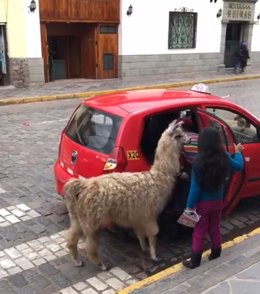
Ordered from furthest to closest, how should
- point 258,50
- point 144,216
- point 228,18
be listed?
point 258,50 < point 228,18 < point 144,216

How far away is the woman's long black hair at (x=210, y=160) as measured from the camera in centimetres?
413

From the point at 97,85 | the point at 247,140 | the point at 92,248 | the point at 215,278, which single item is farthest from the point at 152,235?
the point at 97,85

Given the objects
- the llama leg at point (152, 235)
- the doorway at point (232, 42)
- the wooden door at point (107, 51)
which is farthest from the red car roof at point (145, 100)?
the doorway at point (232, 42)

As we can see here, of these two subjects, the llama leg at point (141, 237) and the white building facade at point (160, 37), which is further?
the white building facade at point (160, 37)

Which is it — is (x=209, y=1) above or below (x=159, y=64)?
above

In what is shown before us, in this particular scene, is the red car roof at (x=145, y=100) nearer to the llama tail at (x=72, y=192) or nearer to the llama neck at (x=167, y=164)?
the llama neck at (x=167, y=164)

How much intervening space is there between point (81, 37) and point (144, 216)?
16.3 metres

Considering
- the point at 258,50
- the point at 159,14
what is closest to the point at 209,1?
the point at 159,14

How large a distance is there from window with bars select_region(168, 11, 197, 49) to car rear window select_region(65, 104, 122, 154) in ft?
54.1

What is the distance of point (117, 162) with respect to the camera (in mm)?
4816

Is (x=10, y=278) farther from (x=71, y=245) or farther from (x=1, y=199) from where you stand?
(x=1, y=199)

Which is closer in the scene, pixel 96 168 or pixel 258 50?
pixel 96 168

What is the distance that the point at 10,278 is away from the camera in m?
4.45

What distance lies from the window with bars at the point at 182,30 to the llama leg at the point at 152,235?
17.5m
